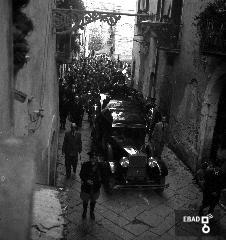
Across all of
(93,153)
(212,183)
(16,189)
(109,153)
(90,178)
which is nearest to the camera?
(16,189)

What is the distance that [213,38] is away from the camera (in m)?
9.45

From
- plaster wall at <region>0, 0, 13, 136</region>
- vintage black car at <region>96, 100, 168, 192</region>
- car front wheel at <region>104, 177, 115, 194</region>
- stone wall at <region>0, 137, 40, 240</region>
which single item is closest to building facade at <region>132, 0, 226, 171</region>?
vintage black car at <region>96, 100, 168, 192</region>

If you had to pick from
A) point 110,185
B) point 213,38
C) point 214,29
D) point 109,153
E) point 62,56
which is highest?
point 214,29

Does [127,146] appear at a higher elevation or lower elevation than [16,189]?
lower

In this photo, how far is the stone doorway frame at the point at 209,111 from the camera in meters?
10.2

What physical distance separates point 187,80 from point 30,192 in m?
11.3

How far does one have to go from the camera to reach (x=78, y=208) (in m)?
8.45

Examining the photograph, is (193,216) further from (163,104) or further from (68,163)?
(163,104)

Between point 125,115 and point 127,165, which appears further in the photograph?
point 125,115

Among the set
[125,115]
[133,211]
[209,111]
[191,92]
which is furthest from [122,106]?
[133,211]

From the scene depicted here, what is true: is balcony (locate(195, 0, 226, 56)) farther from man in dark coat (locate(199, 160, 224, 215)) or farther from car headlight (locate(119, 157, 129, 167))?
car headlight (locate(119, 157, 129, 167))

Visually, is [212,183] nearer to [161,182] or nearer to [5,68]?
[161,182]

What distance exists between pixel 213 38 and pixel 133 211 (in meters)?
5.39

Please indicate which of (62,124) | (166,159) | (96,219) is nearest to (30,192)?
(96,219)
